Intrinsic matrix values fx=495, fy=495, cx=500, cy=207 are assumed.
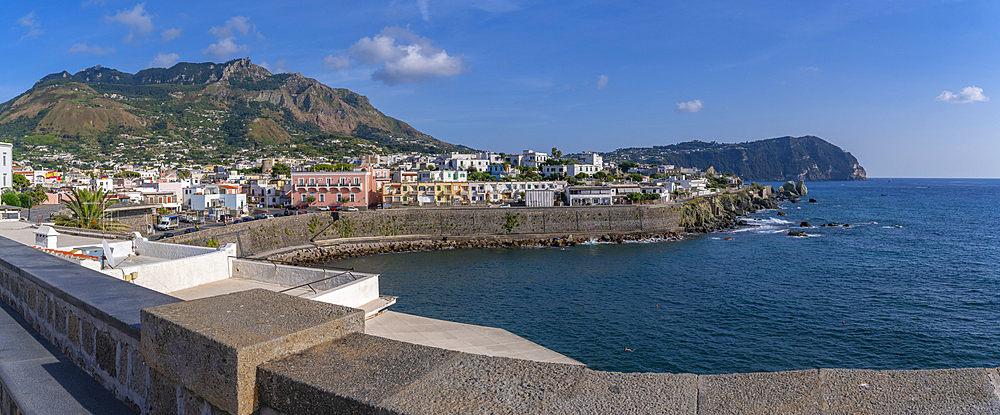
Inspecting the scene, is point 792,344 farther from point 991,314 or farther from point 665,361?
point 991,314

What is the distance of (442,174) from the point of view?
62.2m

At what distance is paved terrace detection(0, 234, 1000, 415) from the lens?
177 cm

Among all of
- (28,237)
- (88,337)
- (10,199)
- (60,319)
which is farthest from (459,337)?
(10,199)

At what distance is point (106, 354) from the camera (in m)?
2.97

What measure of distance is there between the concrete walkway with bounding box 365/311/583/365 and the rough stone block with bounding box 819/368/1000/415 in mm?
10306

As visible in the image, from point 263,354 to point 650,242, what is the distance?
44155 mm

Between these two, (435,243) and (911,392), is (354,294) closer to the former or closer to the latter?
(911,392)

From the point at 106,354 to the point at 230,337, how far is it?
1.65m

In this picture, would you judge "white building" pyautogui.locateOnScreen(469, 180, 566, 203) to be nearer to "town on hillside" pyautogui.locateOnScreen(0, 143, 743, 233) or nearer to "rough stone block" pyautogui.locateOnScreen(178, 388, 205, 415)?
"town on hillside" pyautogui.locateOnScreen(0, 143, 743, 233)

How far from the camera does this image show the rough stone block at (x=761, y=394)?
1808 millimetres

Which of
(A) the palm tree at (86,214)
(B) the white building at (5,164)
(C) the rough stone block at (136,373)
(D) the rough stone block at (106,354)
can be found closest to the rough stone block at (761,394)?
(C) the rough stone block at (136,373)

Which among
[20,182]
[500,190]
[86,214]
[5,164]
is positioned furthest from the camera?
[500,190]

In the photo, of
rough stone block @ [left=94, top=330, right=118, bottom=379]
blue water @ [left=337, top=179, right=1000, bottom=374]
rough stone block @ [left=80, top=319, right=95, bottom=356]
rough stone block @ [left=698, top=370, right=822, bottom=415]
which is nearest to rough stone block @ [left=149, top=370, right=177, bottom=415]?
rough stone block @ [left=94, top=330, right=118, bottom=379]

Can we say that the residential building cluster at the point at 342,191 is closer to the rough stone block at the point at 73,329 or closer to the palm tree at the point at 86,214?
the palm tree at the point at 86,214
